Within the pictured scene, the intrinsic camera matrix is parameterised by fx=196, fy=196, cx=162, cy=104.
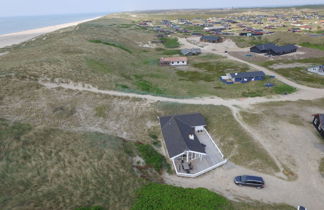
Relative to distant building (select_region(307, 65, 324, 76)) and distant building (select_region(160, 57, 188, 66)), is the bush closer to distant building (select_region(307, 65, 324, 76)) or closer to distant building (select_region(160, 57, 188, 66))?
distant building (select_region(160, 57, 188, 66))

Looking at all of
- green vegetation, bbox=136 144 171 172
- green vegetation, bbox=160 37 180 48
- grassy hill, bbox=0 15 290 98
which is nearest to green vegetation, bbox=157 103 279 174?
grassy hill, bbox=0 15 290 98

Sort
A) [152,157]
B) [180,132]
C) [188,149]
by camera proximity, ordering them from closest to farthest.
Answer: [188,149], [152,157], [180,132]

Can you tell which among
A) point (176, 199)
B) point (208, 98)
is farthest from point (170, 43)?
point (176, 199)

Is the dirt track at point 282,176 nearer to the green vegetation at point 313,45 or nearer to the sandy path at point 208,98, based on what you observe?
the sandy path at point 208,98

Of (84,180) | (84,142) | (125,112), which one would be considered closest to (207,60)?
(125,112)

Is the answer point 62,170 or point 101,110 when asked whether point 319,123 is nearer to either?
point 101,110

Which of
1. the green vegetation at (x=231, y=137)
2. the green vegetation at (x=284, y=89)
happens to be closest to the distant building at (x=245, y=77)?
the green vegetation at (x=284, y=89)

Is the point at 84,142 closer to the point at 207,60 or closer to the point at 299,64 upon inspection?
the point at 207,60
